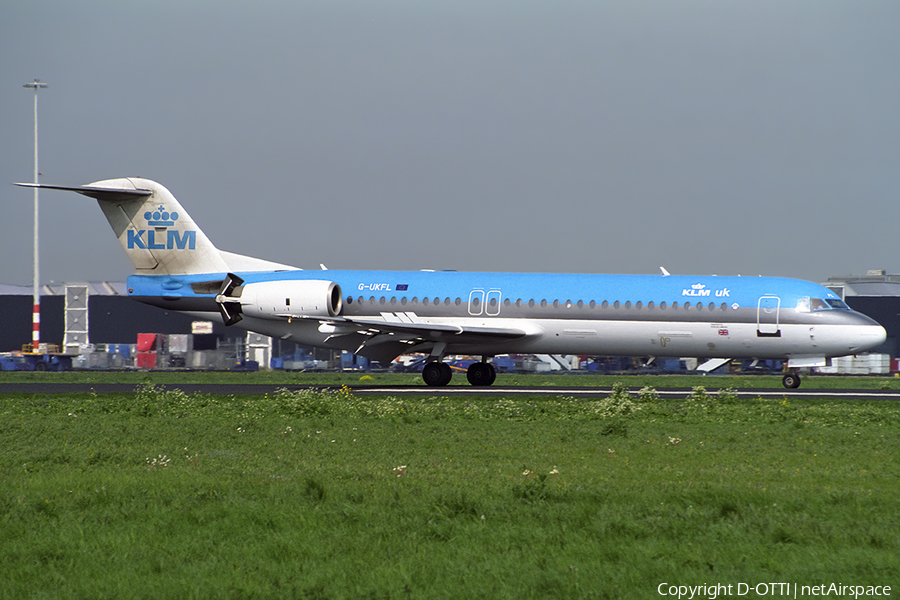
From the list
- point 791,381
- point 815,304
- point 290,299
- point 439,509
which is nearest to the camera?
point 439,509

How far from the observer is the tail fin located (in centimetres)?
3259

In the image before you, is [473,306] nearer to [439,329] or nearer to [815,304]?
[439,329]

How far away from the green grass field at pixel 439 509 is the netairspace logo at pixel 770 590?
105 mm

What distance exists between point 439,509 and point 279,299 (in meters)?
23.0

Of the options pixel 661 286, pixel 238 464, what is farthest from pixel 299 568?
pixel 661 286

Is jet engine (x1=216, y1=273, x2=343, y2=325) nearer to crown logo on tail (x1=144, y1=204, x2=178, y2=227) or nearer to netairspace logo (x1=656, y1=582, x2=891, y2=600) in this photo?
crown logo on tail (x1=144, y1=204, x2=178, y2=227)

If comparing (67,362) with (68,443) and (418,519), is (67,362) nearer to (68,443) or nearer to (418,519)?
(68,443)

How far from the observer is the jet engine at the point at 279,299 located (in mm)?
30714

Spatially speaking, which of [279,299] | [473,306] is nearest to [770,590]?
[473,306]

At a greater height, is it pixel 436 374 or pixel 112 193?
pixel 112 193

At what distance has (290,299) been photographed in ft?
101

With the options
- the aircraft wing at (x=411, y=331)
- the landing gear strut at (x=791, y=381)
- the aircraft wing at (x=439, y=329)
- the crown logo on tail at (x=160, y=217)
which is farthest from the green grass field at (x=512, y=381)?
the crown logo on tail at (x=160, y=217)

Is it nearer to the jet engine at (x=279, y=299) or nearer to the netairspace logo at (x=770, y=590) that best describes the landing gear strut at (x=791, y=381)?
the jet engine at (x=279, y=299)

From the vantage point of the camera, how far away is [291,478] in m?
10.6
